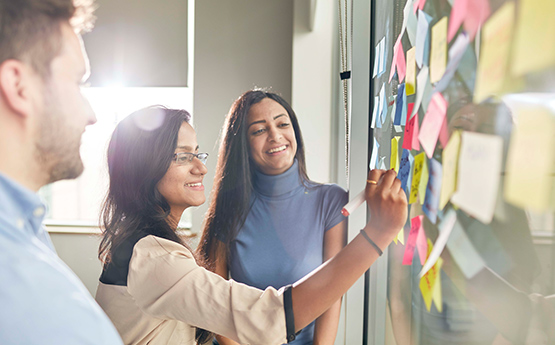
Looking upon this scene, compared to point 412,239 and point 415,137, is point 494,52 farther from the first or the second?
point 412,239

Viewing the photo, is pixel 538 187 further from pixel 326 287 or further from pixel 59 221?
pixel 59 221

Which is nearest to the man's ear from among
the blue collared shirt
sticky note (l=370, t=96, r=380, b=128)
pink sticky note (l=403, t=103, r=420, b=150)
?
the blue collared shirt

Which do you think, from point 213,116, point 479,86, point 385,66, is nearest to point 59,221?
point 213,116

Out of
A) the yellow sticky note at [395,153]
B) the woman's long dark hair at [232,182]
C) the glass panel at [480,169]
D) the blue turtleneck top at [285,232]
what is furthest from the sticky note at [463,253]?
the woman's long dark hair at [232,182]

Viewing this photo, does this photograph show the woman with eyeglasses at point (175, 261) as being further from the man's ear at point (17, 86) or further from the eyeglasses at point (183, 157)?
the man's ear at point (17, 86)

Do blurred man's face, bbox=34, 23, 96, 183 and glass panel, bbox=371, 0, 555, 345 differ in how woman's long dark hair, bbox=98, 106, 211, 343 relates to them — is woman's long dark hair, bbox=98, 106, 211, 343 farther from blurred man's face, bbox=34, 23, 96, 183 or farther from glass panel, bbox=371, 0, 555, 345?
glass panel, bbox=371, 0, 555, 345

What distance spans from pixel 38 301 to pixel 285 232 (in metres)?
0.86

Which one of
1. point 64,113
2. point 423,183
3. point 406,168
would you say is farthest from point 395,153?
point 64,113

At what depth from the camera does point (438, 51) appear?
563 mm

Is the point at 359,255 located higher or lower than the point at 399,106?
lower

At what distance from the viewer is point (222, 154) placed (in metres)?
1.29

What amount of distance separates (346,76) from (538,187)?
96 cm

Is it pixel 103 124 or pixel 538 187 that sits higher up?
pixel 103 124

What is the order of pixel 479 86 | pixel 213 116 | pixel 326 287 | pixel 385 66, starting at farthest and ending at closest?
pixel 213 116 → pixel 385 66 → pixel 326 287 → pixel 479 86
